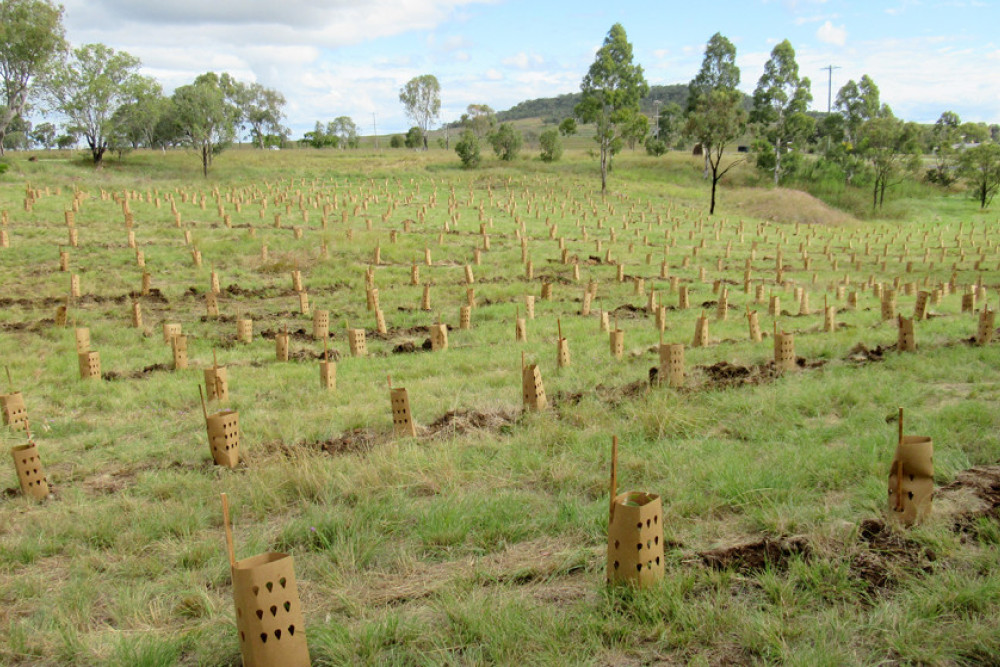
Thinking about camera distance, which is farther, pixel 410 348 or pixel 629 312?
pixel 629 312

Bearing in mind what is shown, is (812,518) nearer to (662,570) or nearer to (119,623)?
(662,570)

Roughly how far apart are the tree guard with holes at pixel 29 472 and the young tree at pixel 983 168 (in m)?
48.9

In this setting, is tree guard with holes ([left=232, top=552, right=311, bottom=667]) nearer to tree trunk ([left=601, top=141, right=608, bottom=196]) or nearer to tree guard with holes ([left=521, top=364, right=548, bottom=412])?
tree guard with holes ([left=521, top=364, right=548, bottom=412])

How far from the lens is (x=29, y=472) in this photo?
16.2ft

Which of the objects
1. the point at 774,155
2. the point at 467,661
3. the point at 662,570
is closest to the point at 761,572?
the point at 662,570

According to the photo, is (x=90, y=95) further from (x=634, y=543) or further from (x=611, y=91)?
(x=634, y=543)

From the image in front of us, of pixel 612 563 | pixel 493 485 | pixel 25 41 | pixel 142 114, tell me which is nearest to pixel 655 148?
pixel 142 114

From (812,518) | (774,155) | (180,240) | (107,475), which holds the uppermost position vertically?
(774,155)

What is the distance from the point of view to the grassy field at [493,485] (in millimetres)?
2924

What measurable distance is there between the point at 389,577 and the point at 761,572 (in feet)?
5.89

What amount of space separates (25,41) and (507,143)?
27.9 meters

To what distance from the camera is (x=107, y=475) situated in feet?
18.2

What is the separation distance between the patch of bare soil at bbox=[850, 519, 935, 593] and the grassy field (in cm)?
1

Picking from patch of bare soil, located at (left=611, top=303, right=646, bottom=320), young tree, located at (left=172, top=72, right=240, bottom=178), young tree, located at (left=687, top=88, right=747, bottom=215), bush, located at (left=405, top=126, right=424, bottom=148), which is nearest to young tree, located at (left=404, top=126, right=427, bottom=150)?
bush, located at (left=405, top=126, right=424, bottom=148)
